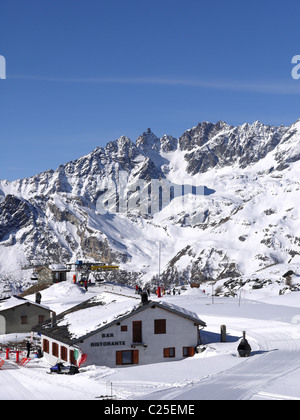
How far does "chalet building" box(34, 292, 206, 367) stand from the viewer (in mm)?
41688

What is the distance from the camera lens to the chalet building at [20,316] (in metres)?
67.8

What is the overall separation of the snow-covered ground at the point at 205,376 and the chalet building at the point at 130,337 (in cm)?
145

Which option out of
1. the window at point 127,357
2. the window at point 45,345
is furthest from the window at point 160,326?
the window at point 45,345

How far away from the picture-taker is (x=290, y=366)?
3544 cm

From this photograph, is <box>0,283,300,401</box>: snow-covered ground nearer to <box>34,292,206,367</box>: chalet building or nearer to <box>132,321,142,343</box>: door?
<box>34,292,206,367</box>: chalet building

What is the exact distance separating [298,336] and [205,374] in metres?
16.1

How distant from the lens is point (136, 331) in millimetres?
43375

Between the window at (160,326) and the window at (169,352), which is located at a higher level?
the window at (160,326)

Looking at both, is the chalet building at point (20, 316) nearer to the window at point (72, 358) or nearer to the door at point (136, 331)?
the window at point (72, 358)

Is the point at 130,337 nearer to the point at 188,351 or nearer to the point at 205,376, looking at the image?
the point at 188,351

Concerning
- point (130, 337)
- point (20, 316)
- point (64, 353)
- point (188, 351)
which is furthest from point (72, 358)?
point (20, 316)

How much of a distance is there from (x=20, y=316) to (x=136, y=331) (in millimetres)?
29224

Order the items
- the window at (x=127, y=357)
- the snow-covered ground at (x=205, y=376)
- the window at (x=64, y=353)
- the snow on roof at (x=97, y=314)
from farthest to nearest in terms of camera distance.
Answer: the window at (x=64, y=353) → the snow on roof at (x=97, y=314) → the window at (x=127, y=357) → the snow-covered ground at (x=205, y=376)

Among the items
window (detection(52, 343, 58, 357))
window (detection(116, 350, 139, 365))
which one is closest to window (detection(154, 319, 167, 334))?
window (detection(116, 350, 139, 365))
